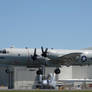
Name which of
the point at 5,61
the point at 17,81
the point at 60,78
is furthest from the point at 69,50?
the point at 60,78

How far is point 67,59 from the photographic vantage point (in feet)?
221

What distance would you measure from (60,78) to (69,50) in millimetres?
33013

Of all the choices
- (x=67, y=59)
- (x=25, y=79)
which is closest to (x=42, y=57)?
(x=67, y=59)

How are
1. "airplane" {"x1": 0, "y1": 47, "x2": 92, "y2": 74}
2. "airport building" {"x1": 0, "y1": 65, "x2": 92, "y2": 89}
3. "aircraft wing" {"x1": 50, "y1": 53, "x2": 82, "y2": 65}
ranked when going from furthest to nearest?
"airport building" {"x1": 0, "y1": 65, "x2": 92, "y2": 89}
"aircraft wing" {"x1": 50, "y1": 53, "x2": 82, "y2": 65}
"airplane" {"x1": 0, "y1": 47, "x2": 92, "y2": 74}

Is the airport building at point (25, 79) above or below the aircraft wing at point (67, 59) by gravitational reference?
below

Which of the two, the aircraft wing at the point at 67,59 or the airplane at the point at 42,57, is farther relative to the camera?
the aircraft wing at the point at 67,59

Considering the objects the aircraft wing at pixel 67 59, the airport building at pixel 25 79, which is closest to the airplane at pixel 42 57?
the aircraft wing at pixel 67 59

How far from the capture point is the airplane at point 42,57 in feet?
214

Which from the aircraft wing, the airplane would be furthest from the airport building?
the aircraft wing

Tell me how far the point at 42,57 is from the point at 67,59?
497 cm

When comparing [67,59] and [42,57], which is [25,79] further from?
[67,59]

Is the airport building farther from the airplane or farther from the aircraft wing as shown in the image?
the aircraft wing

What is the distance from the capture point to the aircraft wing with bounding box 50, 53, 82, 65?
66.2m

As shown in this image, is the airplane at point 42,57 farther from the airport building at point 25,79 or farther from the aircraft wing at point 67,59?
the airport building at point 25,79
